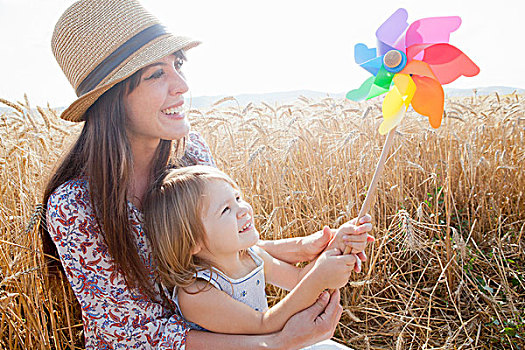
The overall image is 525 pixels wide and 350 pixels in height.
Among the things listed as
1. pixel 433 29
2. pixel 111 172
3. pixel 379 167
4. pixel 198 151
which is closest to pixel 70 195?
pixel 111 172

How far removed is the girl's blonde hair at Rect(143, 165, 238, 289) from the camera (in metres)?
1.14

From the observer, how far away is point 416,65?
1085 mm

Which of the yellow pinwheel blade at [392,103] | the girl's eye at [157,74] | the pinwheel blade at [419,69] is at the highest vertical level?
the girl's eye at [157,74]

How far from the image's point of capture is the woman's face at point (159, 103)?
1.22 m

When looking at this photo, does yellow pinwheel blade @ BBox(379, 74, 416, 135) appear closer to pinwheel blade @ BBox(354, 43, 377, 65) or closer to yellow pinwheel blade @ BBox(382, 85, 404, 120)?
yellow pinwheel blade @ BBox(382, 85, 404, 120)

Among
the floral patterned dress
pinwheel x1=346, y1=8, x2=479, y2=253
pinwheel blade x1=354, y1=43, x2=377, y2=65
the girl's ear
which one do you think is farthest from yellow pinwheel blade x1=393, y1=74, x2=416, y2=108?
the floral patterned dress

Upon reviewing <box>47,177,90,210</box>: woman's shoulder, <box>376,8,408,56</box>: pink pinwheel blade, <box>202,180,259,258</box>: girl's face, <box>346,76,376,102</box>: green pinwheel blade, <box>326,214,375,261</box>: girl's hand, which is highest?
<box>376,8,408,56</box>: pink pinwheel blade

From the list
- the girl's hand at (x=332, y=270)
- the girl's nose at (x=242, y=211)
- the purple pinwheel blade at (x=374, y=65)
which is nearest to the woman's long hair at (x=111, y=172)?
the girl's nose at (x=242, y=211)

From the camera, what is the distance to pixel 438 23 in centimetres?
106

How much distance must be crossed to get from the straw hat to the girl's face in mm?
396

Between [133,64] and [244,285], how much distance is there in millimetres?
689

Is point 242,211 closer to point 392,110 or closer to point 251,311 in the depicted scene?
point 251,311

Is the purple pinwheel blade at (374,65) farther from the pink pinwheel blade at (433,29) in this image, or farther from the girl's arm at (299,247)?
the girl's arm at (299,247)

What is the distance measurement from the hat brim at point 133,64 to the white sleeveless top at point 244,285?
1.83 feet
